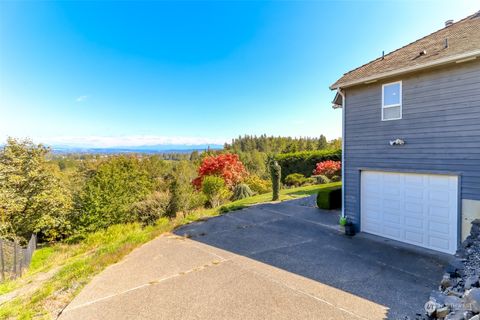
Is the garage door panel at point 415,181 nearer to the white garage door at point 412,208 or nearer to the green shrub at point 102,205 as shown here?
the white garage door at point 412,208

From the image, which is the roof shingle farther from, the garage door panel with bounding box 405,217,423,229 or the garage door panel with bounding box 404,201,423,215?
the garage door panel with bounding box 405,217,423,229

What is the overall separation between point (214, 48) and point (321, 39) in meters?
7.06

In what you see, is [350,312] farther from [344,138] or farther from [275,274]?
[344,138]

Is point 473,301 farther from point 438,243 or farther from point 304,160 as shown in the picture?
point 304,160

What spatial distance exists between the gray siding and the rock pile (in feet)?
7.91

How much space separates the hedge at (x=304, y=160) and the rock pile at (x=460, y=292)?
18.4m

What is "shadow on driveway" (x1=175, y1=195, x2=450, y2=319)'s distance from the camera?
4.60 meters

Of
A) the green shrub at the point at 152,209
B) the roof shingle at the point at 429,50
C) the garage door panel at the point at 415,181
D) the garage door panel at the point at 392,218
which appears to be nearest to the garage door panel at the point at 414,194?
the garage door panel at the point at 415,181

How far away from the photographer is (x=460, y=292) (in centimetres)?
269

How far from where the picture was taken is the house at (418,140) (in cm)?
577

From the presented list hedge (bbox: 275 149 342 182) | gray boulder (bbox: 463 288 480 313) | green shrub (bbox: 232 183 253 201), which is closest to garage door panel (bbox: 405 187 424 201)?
gray boulder (bbox: 463 288 480 313)

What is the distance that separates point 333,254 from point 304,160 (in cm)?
1841

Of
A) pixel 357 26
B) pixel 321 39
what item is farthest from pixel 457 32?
pixel 321 39

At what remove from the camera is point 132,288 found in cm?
497
